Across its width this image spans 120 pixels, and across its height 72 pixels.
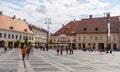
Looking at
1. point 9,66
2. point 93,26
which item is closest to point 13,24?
point 93,26

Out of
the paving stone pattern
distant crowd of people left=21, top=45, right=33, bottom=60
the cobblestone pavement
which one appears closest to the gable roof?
the cobblestone pavement

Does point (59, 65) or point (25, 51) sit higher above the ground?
point (25, 51)

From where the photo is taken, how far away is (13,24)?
9962 centimetres

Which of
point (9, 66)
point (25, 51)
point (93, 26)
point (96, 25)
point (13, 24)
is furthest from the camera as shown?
point (13, 24)

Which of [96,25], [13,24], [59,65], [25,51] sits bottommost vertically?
[59,65]

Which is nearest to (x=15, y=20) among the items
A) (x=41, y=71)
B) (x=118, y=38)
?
(x=118, y=38)

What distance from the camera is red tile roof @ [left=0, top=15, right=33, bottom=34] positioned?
92938mm

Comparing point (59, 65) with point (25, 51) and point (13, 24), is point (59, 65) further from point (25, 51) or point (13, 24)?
point (13, 24)

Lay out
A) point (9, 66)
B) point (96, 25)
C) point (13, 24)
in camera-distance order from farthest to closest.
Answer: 1. point (13, 24)
2. point (96, 25)
3. point (9, 66)

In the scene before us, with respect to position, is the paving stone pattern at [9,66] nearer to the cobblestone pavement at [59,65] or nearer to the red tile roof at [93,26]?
the cobblestone pavement at [59,65]

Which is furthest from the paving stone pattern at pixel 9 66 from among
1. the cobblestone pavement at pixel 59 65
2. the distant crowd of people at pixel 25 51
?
the distant crowd of people at pixel 25 51

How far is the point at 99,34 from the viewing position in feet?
296

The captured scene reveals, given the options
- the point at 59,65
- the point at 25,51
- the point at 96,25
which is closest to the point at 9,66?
the point at 59,65

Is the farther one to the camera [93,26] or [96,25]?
[93,26]
